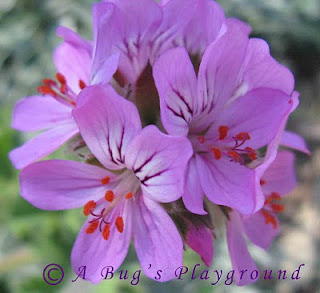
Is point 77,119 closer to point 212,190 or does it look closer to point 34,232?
point 212,190

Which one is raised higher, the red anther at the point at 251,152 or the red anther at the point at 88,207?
the red anther at the point at 251,152

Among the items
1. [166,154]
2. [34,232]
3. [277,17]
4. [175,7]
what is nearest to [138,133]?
[166,154]

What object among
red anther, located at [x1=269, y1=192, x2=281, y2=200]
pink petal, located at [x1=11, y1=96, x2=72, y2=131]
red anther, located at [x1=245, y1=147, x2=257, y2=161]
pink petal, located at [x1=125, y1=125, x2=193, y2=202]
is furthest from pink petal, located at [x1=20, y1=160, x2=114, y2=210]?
red anther, located at [x1=269, y1=192, x2=281, y2=200]

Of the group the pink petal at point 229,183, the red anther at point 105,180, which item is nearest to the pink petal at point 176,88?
the pink petal at point 229,183

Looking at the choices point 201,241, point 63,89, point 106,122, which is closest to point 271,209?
point 201,241

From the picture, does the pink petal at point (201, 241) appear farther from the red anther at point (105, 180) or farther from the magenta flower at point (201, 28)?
the magenta flower at point (201, 28)

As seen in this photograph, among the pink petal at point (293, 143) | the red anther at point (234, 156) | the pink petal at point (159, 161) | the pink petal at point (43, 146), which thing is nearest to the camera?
the pink petal at point (159, 161)

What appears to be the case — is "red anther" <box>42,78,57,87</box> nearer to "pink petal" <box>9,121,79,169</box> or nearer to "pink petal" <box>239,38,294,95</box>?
"pink petal" <box>9,121,79,169</box>

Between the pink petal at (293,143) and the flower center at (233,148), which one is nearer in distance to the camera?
the flower center at (233,148)
